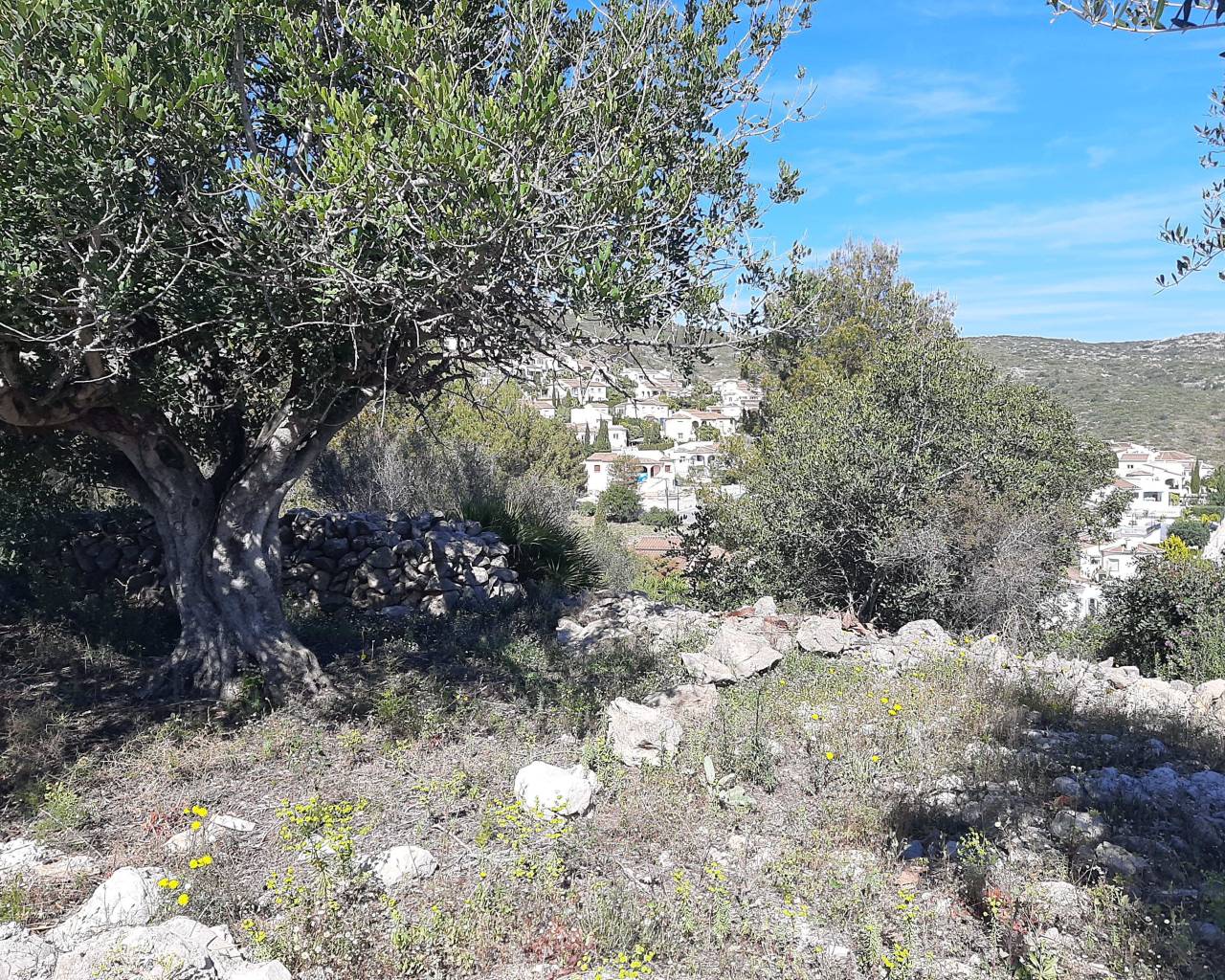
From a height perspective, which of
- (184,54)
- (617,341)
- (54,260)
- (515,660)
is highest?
(184,54)

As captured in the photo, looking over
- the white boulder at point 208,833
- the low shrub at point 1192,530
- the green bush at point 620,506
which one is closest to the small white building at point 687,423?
the green bush at point 620,506

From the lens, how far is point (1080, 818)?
4828 millimetres

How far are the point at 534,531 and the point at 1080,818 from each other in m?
9.17

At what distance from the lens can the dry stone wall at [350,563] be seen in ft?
32.7

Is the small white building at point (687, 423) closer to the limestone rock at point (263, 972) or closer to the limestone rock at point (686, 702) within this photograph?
the limestone rock at point (686, 702)

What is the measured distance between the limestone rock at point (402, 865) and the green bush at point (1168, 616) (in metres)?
9.16

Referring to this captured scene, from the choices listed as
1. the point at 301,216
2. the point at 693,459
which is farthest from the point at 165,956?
the point at 693,459

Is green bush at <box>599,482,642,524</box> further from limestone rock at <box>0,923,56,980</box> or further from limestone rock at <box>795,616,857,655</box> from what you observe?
limestone rock at <box>0,923,56,980</box>

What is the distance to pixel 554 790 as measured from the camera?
16.7 ft

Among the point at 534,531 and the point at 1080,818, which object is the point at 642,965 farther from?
the point at 534,531

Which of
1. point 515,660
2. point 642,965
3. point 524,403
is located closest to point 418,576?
point 515,660

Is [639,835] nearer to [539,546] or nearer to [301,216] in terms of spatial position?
[301,216]

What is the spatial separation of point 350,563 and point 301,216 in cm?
650

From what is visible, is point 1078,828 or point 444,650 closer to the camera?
point 1078,828
